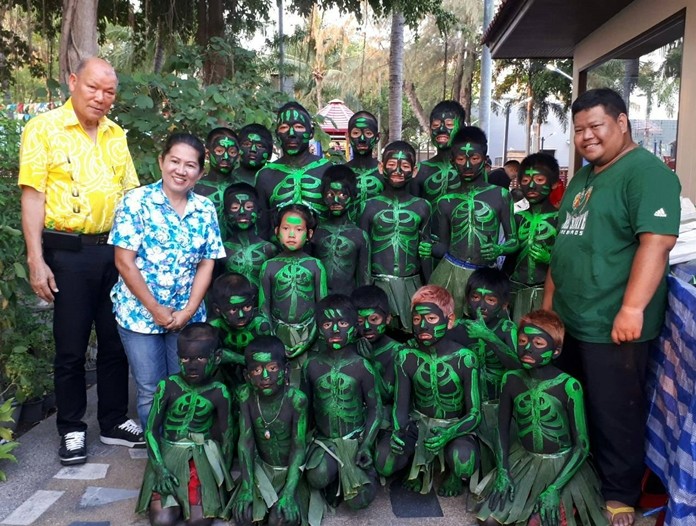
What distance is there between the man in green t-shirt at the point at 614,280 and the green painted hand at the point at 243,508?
1693 mm

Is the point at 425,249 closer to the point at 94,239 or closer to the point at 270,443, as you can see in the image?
the point at 270,443

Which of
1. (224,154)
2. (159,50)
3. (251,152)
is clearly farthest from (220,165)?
(159,50)

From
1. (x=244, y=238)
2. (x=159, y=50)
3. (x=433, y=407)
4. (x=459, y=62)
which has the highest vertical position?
(x=459, y=62)

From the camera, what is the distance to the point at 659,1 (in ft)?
19.4

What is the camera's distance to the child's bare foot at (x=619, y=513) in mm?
2922

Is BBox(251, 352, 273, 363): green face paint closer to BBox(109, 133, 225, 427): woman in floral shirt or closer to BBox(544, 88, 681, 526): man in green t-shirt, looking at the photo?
BBox(109, 133, 225, 427): woman in floral shirt

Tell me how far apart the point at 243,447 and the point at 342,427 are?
0.51 metres

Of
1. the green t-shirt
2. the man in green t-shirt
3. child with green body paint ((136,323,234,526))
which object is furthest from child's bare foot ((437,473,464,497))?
child with green body paint ((136,323,234,526))

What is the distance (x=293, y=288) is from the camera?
3.68 m

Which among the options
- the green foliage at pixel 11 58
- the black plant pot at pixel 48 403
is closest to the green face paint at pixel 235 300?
the black plant pot at pixel 48 403

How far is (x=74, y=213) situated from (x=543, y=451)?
2750 mm

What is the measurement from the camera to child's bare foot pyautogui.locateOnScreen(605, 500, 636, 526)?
292 cm

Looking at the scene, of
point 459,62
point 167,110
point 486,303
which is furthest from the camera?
point 459,62

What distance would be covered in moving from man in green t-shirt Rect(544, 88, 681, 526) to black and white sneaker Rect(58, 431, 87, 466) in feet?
9.23
